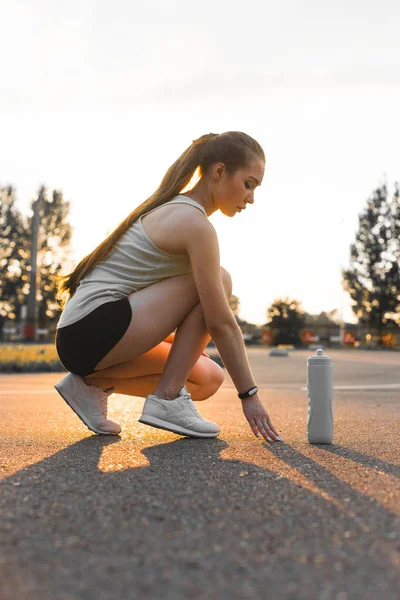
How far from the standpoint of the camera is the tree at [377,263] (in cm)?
4172

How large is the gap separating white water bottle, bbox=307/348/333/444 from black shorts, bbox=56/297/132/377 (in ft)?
2.43

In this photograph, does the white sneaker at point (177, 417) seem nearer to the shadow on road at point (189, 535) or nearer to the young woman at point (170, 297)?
the young woman at point (170, 297)

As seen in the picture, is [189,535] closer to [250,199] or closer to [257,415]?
[257,415]

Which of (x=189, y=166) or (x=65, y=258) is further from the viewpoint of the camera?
(x=65, y=258)

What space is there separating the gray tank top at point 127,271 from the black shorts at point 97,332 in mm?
30

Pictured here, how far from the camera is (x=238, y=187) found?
2561 mm

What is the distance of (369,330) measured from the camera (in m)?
43.3

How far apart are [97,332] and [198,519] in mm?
1290

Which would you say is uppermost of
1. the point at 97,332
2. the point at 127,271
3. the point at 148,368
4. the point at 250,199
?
the point at 250,199

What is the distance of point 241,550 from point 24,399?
13.3ft

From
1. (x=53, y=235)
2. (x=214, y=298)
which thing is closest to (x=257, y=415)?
(x=214, y=298)

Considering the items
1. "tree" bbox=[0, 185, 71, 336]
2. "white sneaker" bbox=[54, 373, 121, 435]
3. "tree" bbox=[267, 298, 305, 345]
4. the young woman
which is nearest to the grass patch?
"white sneaker" bbox=[54, 373, 121, 435]

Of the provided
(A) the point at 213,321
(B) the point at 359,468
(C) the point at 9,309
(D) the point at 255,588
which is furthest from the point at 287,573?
(C) the point at 9,309

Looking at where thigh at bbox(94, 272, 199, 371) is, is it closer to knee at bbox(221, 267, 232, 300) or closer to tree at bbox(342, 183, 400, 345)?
knee at bbox(221, 267, 232, 300)
